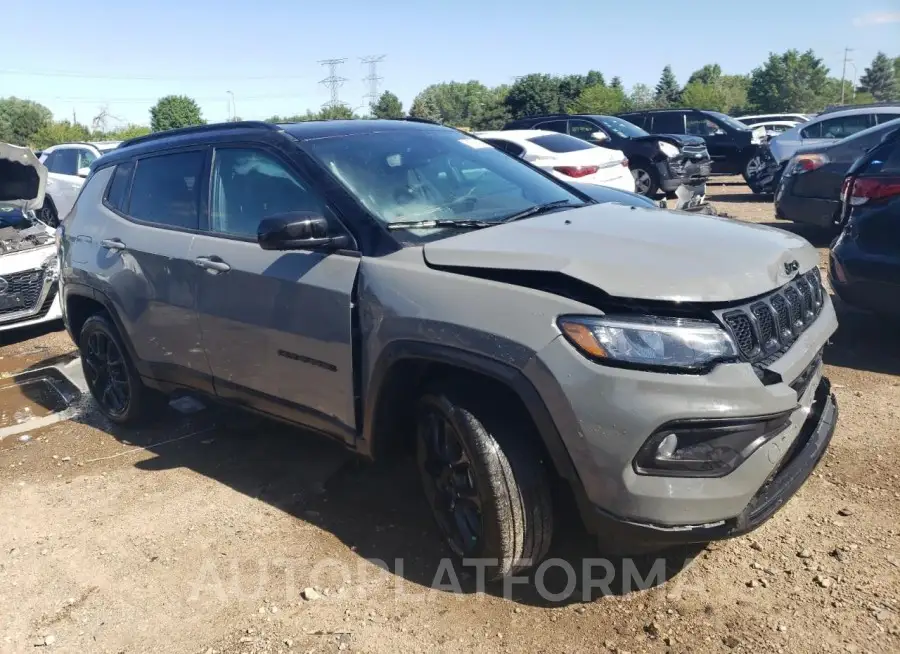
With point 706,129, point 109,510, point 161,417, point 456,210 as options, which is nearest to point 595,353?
point 456,210

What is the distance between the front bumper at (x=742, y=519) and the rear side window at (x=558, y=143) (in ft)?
27.7

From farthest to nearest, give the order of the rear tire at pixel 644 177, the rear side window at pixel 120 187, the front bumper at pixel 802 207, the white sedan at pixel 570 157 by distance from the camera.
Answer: the rear tire at pixel 644 177 < the white sedan at pixel 570 157 < the front bumper at pixel 802 207 < the rear side window at pixel 120 187

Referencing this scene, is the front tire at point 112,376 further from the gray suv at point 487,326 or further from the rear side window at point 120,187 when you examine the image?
the rear side window at point 120,187

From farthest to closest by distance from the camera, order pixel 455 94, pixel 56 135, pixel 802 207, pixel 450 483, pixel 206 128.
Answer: pixel 455 94, pixel 56 135, pixel 802 207, pixel 206 128, pixel 450 483

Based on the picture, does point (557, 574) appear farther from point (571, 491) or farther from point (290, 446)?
point (290, 446)

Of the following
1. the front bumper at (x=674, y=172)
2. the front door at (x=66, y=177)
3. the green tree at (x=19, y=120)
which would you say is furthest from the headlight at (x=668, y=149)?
the green tree at (x=19, y=120)

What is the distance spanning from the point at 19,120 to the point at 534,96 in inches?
1849

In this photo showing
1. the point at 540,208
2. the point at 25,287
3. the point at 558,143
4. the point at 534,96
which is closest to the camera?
the point at 540,208

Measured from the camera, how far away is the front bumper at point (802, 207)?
8.69 meters

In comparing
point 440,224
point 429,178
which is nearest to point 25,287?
point 429,178

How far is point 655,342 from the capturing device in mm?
2516

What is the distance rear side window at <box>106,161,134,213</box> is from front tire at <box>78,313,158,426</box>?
703 millimetres

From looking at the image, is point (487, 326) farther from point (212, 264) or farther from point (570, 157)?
point (570, 157)

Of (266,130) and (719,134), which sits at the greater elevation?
(719,134)
